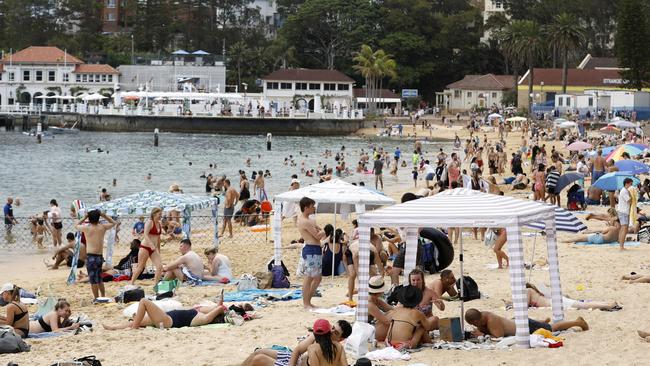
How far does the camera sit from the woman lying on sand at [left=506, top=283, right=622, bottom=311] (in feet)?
43.8

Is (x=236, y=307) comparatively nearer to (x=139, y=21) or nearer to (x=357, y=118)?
(x=357, y=118)

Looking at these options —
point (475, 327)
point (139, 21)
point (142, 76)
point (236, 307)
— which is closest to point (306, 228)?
point (236, 307)

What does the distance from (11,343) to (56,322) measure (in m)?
1.21

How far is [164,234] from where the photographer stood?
23906 millimetres

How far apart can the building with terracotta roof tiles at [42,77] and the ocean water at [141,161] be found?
10.9 m

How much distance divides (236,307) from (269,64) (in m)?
91.1

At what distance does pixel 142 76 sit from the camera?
328ft

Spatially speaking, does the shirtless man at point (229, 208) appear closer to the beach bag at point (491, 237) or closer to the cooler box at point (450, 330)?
the beach bag at point (491, 237)

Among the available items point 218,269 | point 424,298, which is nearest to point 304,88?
point 218,269

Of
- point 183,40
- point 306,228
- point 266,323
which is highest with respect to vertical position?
point 183,40

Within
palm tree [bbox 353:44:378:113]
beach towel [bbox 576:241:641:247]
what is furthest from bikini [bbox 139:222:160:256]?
palm tree [bbox 353:44:378:113]

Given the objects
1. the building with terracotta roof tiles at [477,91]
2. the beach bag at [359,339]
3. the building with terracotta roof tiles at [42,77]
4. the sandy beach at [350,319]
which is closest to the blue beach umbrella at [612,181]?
the sandy beach at [350,319]

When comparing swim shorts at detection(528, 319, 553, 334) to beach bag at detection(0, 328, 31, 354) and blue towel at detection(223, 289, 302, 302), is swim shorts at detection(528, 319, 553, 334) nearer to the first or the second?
blue towel at detection(223, 289, 302, 302)

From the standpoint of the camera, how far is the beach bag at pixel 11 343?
473 inches
